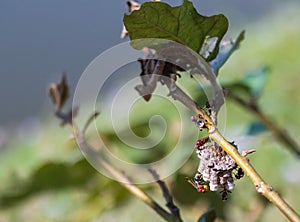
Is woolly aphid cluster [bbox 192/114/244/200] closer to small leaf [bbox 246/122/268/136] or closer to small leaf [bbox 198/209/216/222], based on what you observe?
small leaf [bbox 198/209/216/222]

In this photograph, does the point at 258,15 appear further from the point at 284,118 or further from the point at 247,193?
the point at 247,193

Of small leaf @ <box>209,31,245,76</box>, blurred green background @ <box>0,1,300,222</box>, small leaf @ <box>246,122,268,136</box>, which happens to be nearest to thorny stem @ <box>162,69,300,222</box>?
small leaf @ <box>209,31,245,76</box>

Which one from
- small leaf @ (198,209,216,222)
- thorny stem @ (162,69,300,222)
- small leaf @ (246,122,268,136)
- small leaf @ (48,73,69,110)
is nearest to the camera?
thorny stem @ (162,69,300,222)

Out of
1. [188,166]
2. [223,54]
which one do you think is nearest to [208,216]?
[223,54]

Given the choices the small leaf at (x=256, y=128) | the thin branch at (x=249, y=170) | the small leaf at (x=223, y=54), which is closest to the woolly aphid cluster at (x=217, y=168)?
the thin branch at (x=249, y=170)

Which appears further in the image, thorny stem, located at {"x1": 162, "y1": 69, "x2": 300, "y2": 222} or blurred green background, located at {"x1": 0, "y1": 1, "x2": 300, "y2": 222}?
blurred green background, located at {"x1": 0, "y1": 1, "x2": 300, "y2": 222}

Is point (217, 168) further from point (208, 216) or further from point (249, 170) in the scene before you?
point (208, 216)

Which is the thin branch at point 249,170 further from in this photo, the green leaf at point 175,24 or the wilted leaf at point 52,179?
the wilted leaf at point 52,179

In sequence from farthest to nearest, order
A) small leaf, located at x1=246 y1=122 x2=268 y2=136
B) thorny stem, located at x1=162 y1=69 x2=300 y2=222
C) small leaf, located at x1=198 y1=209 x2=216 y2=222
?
small leaf, located at x1=246 y1=122 x2=268 y2=136 → small leaf, located at x1=198 y1=209 x2=216 y2=222 → thorny stem, located at x1=162 y1=69 x2=300 y2=222
